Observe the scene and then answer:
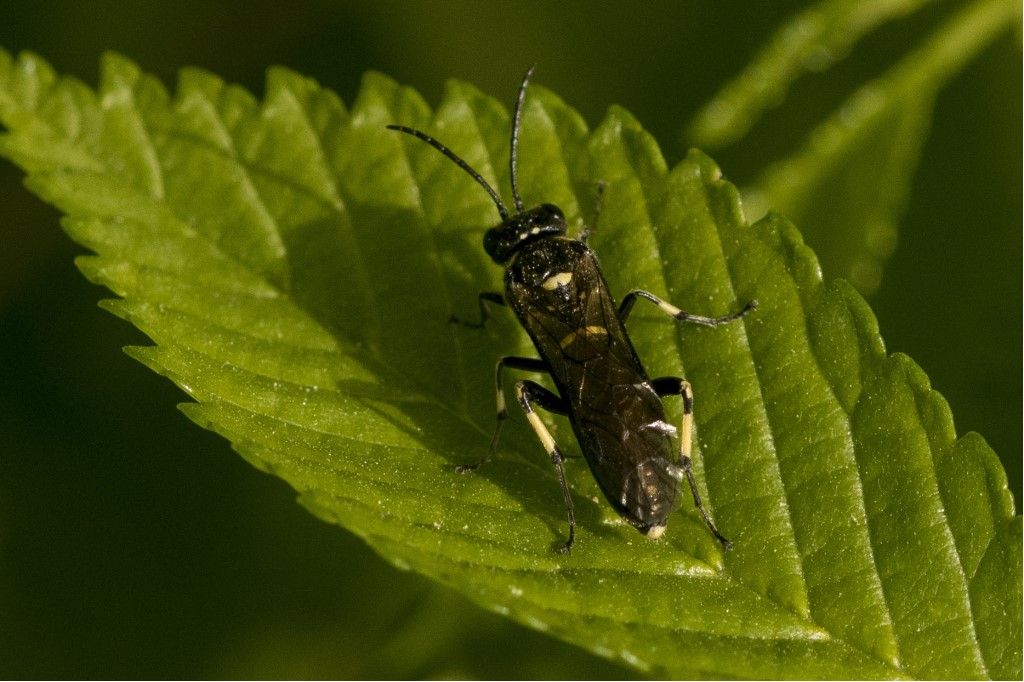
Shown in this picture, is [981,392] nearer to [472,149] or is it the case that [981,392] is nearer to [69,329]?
[472,149]

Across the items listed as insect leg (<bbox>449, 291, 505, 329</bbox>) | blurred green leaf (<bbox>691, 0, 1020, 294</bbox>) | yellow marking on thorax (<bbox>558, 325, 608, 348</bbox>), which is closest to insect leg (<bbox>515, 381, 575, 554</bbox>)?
yellow marking on thorax (<bbox>558, 325, 608, 348</bbox>)

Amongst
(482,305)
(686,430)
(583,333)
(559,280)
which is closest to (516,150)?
(559,280)

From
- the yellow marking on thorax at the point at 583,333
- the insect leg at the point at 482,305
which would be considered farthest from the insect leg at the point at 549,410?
the insect leg at the point at 482,305

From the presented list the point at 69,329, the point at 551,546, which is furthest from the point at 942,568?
the point at 69,329

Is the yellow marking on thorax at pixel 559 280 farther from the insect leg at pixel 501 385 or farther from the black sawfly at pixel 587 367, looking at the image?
the insect leg at pixel 501 385

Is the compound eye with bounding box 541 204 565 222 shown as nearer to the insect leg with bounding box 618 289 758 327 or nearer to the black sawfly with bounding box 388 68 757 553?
the black sawfly with bounding box 388 68 757 553

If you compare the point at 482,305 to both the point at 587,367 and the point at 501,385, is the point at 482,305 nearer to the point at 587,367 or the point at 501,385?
the point at 501,385
